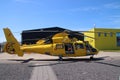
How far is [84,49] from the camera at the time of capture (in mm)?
25312

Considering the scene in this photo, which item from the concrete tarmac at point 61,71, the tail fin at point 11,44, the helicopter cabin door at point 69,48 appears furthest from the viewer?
the tail fin at point 11,44

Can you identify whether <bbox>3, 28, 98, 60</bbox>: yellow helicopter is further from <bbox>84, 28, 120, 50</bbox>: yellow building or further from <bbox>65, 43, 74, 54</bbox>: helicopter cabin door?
<bbox>84, 28, 120, 50</bbox>: yellow building

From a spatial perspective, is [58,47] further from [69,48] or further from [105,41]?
[105,41]

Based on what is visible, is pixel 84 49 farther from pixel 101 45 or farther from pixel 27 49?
pixel 101 45

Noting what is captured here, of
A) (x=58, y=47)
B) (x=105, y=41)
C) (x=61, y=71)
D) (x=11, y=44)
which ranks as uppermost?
(x=11, y=44)

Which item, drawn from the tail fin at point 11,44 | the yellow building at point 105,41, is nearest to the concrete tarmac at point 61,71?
the tail fin at point 11,44

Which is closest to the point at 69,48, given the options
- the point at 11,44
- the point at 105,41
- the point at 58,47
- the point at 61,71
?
the point at 58,47

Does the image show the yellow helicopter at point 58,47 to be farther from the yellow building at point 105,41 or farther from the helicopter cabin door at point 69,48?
the yellow building at point 105,41

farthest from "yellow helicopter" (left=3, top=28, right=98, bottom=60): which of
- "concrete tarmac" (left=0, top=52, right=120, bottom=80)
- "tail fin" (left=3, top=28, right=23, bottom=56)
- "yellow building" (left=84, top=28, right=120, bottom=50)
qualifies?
"yellow building" (left=84, top=28, right=120, bottom=50)

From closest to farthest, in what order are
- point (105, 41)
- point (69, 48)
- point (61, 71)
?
point (61, 71), point (69, 48), point (105, 41)

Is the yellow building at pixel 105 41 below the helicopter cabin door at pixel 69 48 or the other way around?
below

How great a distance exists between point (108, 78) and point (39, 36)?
45.2m

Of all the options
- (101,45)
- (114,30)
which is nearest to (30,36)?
(101,45)

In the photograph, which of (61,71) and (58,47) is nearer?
(61,71)
